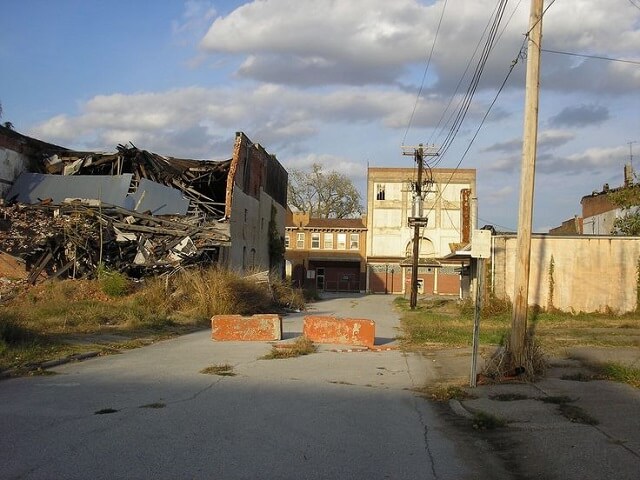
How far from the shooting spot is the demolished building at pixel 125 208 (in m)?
27.9

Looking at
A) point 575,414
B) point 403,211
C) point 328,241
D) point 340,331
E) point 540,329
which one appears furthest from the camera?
point 403,211

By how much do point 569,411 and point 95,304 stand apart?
17266mm

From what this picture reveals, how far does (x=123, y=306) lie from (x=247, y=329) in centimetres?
682

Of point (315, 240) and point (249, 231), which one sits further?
point (315, 240)

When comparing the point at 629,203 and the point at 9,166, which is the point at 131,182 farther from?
the point at 629,203

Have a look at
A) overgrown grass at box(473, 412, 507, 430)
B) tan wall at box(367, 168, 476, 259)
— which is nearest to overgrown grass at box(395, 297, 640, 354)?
overgrown grass at box(473, 412, 507, 430)

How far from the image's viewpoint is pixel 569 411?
30.1ft

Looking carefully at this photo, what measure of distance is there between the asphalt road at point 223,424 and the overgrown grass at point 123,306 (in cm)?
318

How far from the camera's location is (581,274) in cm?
2800

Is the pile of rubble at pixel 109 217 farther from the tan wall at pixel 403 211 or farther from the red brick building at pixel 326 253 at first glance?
the tan wall at pixel 403 211

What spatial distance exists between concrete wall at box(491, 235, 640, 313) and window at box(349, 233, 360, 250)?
155 ft

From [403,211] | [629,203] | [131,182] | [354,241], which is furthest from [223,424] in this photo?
[403,211]

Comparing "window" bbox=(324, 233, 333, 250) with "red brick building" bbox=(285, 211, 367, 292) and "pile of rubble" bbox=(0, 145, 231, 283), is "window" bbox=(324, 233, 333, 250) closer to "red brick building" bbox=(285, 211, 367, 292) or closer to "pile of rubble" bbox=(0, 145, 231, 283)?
"red brick building" bbox=(285, 211, 367, 292)

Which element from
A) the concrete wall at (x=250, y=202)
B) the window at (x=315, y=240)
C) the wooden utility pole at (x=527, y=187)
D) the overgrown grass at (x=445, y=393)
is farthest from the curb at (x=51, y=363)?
the window at (x=315, y=240)
